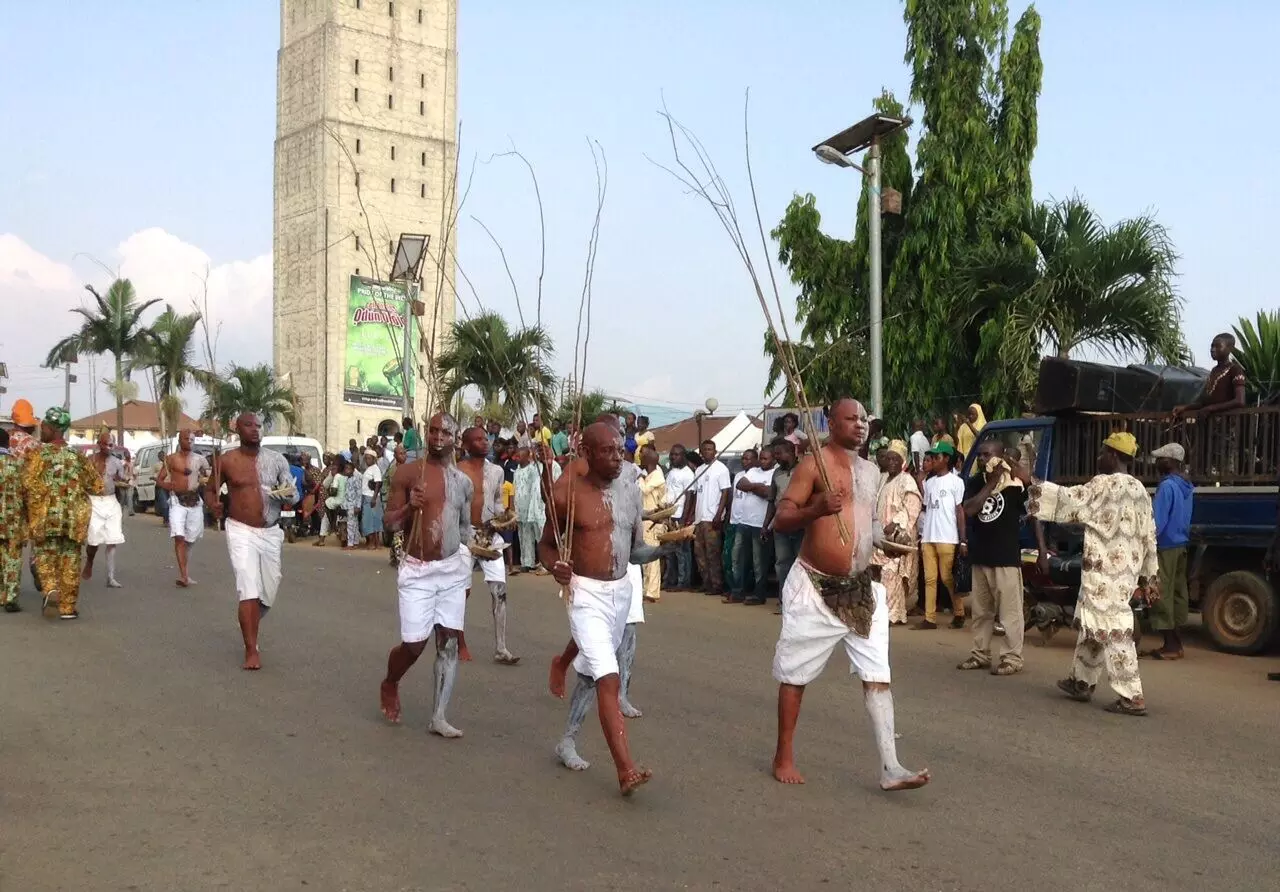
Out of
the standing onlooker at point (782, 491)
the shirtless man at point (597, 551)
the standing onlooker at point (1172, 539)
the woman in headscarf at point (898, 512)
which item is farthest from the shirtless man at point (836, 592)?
the standing onlooker at point (782, 491)

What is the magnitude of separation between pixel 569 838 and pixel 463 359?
30321 mm

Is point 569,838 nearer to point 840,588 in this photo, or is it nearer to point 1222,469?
point 840,588

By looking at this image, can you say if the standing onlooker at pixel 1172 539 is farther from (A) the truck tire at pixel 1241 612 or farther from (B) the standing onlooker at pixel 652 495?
(B) the standing onlooker at pixel 652 495

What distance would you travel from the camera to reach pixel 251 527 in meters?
9.88

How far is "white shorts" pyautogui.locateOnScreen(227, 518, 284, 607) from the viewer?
9.79 m

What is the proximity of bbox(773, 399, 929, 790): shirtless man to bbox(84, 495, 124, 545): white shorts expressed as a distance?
11.0 m

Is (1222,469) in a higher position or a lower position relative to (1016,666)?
higher

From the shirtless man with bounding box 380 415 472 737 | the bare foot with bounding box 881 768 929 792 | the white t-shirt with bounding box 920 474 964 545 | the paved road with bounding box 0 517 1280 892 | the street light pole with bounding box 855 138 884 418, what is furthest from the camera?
the street light pole with bounding box 855 138 884 418

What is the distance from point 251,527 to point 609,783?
4580 mm

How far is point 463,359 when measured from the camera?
115 feet

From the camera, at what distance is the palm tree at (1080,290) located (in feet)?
61.1

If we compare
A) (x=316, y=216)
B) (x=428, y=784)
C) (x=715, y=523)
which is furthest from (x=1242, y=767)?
(x=316, y=216)

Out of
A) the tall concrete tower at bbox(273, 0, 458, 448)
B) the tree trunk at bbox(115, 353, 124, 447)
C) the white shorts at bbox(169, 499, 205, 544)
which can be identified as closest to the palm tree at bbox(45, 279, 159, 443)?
the tree trunk at bbox(115, 353, 124, 447)

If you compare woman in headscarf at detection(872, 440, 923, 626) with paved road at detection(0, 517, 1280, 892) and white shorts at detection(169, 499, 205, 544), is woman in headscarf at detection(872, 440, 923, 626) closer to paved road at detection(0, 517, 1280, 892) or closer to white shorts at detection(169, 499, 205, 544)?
paved road at detection(0, 517, 1280, 892)
